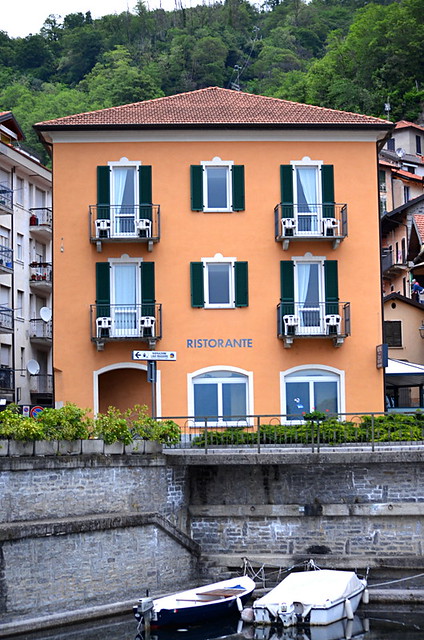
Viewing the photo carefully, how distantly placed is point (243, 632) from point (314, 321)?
1511 centimetres

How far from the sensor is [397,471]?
3030 centimetres

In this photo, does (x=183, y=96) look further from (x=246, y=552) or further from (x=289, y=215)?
(x=246, y=552)

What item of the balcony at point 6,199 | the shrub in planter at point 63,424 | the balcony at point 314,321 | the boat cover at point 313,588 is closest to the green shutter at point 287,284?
the balcony at point 314,321

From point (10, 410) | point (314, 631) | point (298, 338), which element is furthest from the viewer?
point (298, 338)

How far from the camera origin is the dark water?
2512cm

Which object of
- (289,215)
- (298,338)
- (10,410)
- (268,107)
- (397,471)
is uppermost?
(268,107)

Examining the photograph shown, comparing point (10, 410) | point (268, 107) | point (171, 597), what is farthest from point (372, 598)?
point (268, 107)

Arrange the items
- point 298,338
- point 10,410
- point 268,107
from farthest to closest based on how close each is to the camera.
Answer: point 268,107, point 298,338, point 10,410

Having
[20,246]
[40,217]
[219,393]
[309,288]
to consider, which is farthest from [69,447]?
[40,217]

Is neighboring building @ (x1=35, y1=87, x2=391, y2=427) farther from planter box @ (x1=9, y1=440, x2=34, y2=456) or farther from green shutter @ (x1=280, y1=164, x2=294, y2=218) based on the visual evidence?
planter box @ (x1=9, y1=440, x2=34, y2=456)

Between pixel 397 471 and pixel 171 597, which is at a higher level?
pixel 397 471

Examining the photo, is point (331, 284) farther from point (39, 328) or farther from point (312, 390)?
point (39, 328)

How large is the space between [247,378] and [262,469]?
8.33 meters

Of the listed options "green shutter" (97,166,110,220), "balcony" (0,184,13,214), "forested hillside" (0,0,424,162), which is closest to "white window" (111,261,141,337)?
"green shutter" (97,166,110,220)
